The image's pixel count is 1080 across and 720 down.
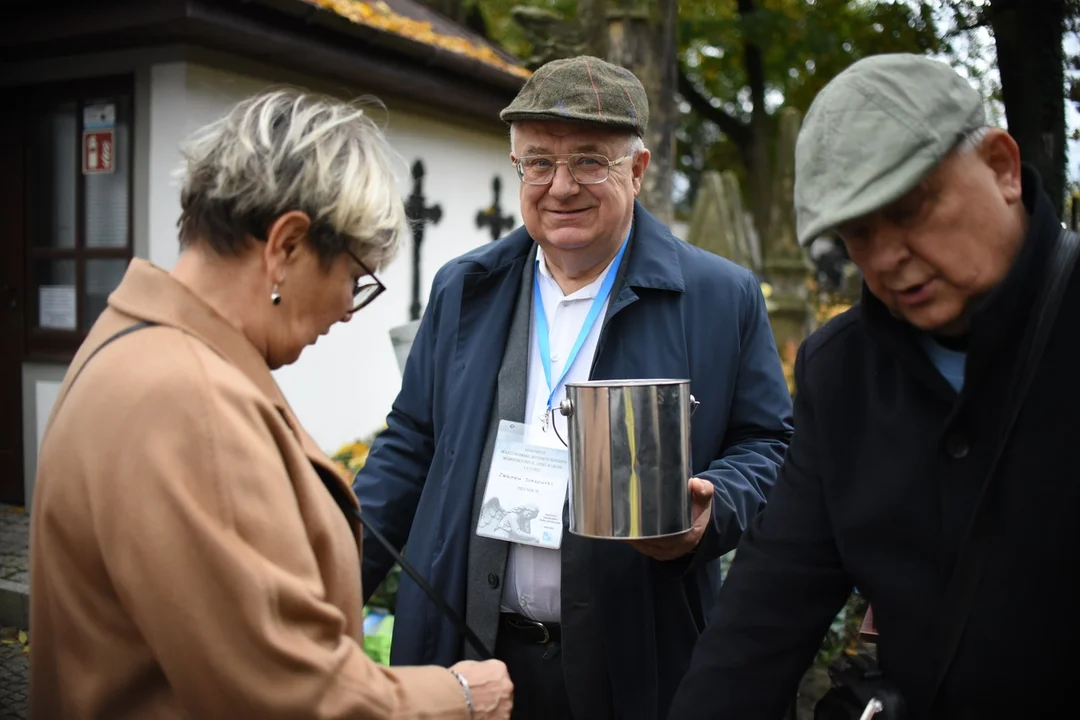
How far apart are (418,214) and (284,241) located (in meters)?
7.00

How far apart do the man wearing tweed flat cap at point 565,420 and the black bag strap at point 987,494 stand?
787mm

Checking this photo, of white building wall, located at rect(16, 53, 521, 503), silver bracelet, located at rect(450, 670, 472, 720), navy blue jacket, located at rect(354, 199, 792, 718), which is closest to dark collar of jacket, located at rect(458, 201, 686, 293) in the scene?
navy blue jacket, located at rect(354, 199, 792, 718)

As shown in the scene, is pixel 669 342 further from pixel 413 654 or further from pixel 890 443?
pixel 413 654

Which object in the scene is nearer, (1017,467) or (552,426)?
(1017,467)

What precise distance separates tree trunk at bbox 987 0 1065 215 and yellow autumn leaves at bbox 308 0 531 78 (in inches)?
185

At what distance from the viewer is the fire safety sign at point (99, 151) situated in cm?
682

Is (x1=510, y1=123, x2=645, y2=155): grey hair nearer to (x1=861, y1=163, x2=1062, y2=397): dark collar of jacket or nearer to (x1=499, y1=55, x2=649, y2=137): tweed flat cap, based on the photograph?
(x1=499, y1=55, x2=649, y2=137): tweed flat cap

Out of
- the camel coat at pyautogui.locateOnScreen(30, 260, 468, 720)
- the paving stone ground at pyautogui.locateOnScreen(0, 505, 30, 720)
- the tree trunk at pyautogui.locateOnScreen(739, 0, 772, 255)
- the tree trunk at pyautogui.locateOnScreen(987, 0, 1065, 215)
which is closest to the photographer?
the camel coat at pyautogui.locateOnScreen(30, 260, 468, 720)

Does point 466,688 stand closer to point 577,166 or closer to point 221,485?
point 221,485

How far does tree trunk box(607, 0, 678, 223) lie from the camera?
5.93 metres

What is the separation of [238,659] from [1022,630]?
122 cm

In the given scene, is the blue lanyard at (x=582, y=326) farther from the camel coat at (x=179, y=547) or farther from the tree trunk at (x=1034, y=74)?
the tree trunk at (x=1034, y=74)

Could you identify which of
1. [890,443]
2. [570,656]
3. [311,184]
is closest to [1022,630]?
[890,443]

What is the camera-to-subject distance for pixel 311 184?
1.81 metres
